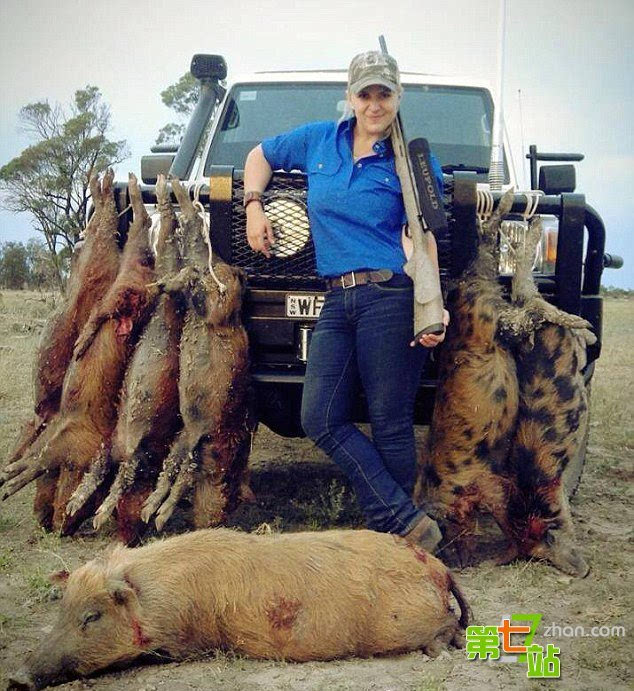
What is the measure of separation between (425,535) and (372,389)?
668 millimetres

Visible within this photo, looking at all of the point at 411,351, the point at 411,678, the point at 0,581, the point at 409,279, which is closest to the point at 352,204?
the point at 409,279

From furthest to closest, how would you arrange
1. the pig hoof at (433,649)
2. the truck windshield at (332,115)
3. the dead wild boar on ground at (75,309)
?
the truck windshield at (332,115)
the dead wild boar on ground at (75,309)
the pig hoof at (433,649)

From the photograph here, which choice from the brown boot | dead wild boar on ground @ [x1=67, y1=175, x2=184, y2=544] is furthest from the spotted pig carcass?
dead wild boar on ground @ [x1=67, y1=175, x2=184, y2=544]

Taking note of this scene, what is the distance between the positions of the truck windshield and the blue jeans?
2.52 meters

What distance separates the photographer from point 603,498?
5.70 m

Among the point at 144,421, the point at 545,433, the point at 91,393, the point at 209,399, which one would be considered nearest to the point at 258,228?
the point at 209,399

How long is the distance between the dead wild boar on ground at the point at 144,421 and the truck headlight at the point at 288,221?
525 mm

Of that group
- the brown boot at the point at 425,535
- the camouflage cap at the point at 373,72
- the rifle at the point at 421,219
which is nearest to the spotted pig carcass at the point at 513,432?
the brown boot at the point at 425,535

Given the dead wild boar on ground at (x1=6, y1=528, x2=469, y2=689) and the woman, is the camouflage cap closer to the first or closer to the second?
the woman

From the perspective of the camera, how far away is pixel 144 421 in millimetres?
4465

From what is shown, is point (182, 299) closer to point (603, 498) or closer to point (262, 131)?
point (262, 131)

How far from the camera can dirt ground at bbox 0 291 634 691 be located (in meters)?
3.12

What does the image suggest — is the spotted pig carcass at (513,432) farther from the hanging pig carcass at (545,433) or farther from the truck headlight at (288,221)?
the truck headlight at (288,221)

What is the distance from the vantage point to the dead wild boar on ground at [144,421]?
14.6ft
